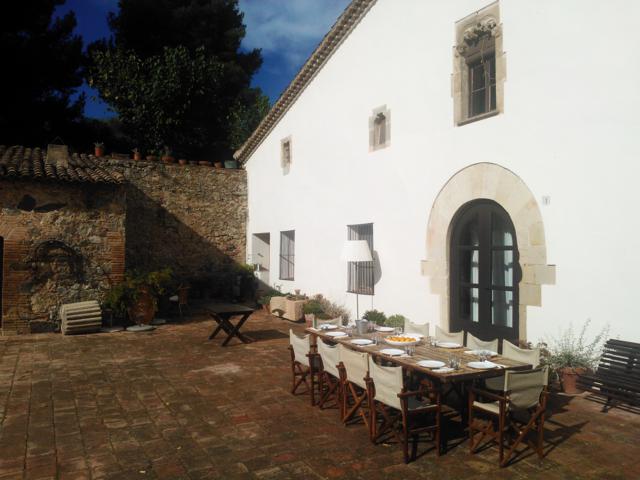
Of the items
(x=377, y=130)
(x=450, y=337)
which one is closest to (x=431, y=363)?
(x=450, y=337)

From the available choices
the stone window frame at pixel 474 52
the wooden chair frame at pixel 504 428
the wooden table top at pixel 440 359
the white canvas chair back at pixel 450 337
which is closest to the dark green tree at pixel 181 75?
the stone window frame at pixel 474 52

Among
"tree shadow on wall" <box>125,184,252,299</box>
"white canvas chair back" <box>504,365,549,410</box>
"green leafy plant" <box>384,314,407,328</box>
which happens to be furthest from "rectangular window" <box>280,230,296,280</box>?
"white canvas chair back" <box>504,365,549,410</box>

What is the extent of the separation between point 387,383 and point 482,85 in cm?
524

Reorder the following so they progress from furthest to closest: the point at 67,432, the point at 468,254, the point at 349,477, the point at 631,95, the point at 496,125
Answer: the point at 468,254, the point at 496,125, the point at 631,95, the point at 67,432, the point at 349,477

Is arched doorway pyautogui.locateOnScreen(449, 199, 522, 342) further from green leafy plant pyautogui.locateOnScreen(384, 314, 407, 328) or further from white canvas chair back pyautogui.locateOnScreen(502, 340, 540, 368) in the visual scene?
white canvas chair back pyautogui.locateOnScreen(502, 340, 540, 368)

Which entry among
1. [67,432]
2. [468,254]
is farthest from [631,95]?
[67,432]

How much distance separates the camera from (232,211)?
15.0 metres

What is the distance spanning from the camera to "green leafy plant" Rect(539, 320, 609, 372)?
5535mm

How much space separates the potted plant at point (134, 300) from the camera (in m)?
9.96

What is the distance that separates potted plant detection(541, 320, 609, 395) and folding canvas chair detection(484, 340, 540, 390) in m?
1.12

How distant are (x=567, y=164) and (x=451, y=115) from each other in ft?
7.05

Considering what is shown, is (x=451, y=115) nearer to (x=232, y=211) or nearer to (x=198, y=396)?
(x=198, y=396)

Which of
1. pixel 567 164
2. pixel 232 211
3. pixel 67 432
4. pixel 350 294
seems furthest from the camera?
pixel 232 211

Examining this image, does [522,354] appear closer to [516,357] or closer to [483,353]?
[516,357]
